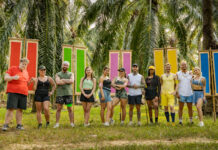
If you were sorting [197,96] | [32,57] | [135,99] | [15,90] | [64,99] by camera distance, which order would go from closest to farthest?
[15,90], [64,99], [197,96], [135,99], [32,57]

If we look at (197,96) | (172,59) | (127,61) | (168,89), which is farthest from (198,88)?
(127,61)

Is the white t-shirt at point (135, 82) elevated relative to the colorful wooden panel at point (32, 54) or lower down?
lower down

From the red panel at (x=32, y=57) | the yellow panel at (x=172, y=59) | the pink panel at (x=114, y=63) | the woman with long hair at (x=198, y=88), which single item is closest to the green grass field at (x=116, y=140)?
the woman with long hair at (x=198, y=88)

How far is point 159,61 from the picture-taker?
9188 millimetres

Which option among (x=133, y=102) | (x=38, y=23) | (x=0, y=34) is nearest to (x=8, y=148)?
(x=133, y=102)

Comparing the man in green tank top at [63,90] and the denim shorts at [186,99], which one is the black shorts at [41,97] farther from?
the denim shorts at [186,99]

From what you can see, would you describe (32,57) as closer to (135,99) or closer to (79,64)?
(79,64)

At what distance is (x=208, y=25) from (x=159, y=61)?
406 centimetres

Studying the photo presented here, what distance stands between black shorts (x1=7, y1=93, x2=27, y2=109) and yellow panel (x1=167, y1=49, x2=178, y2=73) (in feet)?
17.7

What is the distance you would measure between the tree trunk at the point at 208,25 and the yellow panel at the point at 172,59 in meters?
3.18

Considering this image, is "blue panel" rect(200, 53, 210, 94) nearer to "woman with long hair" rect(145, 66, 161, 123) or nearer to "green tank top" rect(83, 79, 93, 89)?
"woman with long hair" rect(145, 66, 161, 123)

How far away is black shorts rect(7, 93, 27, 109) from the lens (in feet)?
22.4

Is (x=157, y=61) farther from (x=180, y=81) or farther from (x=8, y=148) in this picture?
(x=8, y=148)

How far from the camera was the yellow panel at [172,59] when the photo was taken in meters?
9.08
